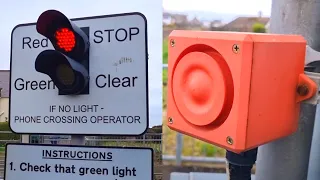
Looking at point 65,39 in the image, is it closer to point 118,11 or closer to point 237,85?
point 118,11

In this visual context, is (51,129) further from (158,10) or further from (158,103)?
(158,10)

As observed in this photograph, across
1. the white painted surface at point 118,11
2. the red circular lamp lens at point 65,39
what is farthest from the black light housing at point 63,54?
the white painted surface at point 118,11

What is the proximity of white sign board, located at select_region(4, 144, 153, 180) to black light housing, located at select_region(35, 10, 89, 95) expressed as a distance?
0.88 feet

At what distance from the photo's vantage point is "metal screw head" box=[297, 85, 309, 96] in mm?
824

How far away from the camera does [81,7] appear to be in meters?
1.66

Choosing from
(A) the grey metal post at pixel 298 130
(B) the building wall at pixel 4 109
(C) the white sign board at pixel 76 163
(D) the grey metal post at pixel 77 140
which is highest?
(A) the grey metal post at pixel 298 130

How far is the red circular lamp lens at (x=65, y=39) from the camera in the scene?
4.84 feet

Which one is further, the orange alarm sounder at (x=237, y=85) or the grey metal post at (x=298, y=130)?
the grey metal post at (x=298, y=130)

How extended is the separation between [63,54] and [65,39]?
0.07 m

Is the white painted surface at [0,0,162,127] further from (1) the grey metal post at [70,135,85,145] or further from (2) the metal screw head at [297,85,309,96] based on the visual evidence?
(2) the metal screw head at [297,85,309,96]

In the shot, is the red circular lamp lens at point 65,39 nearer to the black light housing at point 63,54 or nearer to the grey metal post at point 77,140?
the black light housing at point 63,54

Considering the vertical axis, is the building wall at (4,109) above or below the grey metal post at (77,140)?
above

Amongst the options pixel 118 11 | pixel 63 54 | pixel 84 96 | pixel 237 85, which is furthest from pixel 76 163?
pixel 237 85

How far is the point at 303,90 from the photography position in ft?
2.72
